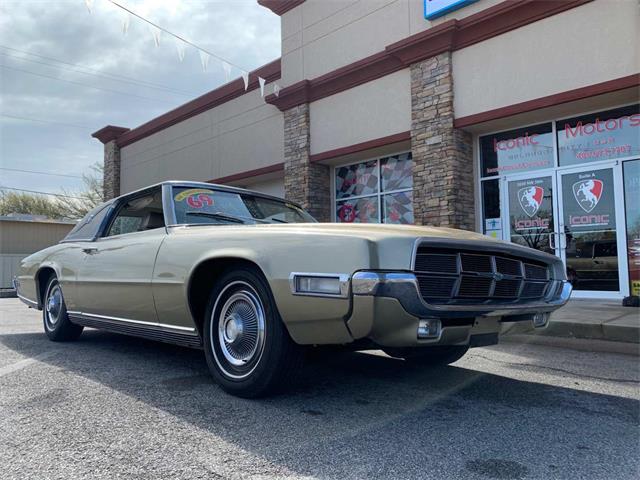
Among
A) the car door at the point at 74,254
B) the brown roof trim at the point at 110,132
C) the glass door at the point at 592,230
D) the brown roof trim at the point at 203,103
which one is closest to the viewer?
the car door at the point at 74,254

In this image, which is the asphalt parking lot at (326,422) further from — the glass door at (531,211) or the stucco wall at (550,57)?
the stucco wall at (550,57)

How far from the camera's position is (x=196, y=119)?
15742 mm

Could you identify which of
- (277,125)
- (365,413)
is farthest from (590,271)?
(277,125)

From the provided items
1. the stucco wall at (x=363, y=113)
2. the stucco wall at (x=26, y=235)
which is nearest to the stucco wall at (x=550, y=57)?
the stucco wall at (x=363, y=113)

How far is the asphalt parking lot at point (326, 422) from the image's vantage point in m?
2.11

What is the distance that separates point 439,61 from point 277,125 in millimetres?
4879

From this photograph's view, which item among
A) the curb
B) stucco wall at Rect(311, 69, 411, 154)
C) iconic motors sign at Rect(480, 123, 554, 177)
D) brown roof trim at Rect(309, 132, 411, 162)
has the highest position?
stucco wall at Rect(311, 69, 411, 154)

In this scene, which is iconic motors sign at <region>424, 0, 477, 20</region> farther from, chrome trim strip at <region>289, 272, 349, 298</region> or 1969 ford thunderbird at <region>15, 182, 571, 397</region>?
chrome trim strip at <region>289, 272, 349, 298</region>

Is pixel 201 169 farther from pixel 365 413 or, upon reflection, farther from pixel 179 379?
pixel 365 413

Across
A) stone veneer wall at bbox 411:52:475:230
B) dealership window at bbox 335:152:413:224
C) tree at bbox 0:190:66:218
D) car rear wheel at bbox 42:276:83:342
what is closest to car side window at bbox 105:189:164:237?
car rear wheel at bbox 42:276:83:342

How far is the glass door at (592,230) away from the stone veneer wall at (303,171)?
5.19 m

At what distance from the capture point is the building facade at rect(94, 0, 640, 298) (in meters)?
7.82

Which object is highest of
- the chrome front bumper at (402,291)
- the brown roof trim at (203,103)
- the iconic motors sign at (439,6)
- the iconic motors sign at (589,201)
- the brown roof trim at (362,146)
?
the brown roof trim at (203,103)

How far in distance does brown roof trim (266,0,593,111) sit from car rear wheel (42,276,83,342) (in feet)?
24.0
